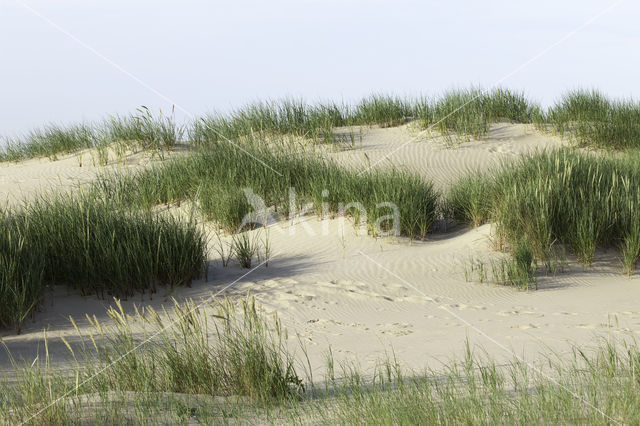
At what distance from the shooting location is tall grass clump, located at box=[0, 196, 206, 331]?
5.19 meters

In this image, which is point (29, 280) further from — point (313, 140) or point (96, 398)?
point (313, 140)

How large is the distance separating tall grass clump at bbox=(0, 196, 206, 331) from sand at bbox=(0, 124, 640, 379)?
0.17 meters

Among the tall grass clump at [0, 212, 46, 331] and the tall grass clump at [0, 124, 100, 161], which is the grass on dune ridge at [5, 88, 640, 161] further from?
the tall grass clump at [0, 212, 46, 331]

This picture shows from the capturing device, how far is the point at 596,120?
12242mm

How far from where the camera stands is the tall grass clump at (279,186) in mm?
7586

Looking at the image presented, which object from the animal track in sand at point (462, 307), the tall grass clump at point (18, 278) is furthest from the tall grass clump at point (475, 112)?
the tall grass clump at point (18, 278)

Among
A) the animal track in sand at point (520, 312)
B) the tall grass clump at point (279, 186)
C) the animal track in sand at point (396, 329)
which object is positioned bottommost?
the animal track in sand at point (520, 312)

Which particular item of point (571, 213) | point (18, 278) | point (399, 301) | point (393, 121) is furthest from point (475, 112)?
point (18, 278)

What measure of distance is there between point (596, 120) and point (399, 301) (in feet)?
28.6

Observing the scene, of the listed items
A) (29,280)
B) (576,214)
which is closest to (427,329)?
(576,214)

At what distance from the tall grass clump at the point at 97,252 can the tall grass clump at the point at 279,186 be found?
2.47 feet

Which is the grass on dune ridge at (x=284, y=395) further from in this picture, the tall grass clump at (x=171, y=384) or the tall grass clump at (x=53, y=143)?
the tall grass clump at (x=53, y=143)

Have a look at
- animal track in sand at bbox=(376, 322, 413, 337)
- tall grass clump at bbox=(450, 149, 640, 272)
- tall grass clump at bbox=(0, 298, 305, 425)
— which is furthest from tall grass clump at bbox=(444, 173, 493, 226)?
tall grass clump at bbox=(0, 298, 305, 425)

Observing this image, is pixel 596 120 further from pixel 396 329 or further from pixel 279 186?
pixel 396 329
